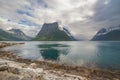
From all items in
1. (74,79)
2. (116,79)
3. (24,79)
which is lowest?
(116,79)

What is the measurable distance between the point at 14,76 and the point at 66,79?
7740 mm

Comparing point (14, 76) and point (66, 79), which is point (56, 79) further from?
point (14, 76)

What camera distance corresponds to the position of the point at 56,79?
1878 cm

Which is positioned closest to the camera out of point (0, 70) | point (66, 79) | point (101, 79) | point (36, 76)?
point (36, 76)

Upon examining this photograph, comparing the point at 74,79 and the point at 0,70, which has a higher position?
the point at 0,70

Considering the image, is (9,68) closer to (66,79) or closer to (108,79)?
(66,79)

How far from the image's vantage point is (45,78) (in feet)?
58.1

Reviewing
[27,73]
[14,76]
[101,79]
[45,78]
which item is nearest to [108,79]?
[101,79]

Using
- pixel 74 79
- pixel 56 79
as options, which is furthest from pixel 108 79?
pixel 56 79

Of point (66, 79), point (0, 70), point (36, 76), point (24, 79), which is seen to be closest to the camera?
point (24, 79)

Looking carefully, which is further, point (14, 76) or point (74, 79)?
point (74, 79)

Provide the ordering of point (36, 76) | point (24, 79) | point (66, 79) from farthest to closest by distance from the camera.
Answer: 1. point (66, 79)
2. point (36, 76)
3. point (24, 79)

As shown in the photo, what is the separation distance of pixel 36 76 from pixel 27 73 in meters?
1.35

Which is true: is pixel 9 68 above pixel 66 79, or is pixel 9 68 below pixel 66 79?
above
